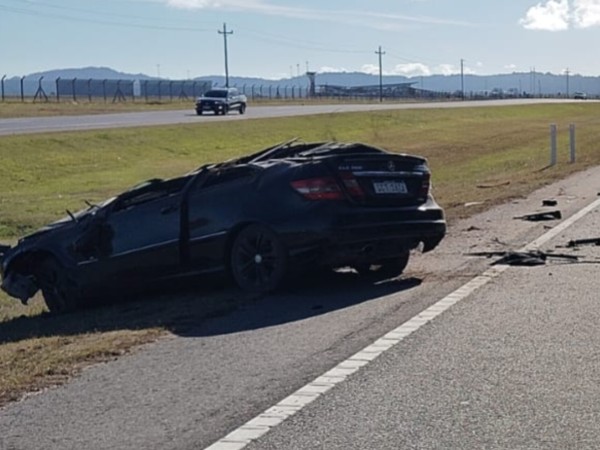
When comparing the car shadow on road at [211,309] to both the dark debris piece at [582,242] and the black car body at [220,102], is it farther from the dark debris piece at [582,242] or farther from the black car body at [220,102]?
the black car body at [220,102]

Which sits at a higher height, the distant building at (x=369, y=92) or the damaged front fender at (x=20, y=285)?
the distant building at (x=369, y=92)

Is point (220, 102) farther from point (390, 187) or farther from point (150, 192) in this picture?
point (390, 187)

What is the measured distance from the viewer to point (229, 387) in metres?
7.30

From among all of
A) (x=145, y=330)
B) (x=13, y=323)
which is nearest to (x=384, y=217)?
(x=145, y=330)

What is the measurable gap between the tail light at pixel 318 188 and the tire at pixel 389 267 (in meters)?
1.10

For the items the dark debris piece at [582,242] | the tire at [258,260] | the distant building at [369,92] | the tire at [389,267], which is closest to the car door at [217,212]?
the tire at [258,260]

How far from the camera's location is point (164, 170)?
122ft

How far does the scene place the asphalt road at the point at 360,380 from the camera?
6.26 m

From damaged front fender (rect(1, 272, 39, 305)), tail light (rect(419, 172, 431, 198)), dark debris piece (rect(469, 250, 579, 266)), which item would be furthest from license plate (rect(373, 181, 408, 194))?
damaged front fender (rect(1, 272, 39, 305))

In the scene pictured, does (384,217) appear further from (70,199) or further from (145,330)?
(70,199)

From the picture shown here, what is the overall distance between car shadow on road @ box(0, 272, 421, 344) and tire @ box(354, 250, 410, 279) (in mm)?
157

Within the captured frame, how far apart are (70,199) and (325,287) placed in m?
19.1

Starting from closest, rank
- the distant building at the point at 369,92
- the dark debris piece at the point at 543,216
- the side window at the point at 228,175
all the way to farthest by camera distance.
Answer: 1. the side window at the point at 228,175
2. the dark debris piece at the point at 543,216
3. the distant building at the point at 369,92

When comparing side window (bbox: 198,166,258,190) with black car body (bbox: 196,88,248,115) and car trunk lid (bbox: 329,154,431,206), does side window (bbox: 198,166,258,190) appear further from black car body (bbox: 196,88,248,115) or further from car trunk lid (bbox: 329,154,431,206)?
black car body (bbox: 196,88,248,115)
